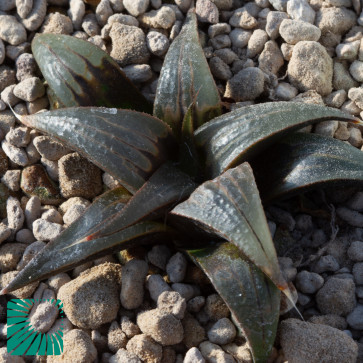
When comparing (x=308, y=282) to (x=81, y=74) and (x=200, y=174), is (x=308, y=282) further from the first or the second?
(x=81, y=74)

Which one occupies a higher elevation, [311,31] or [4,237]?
[311,31]

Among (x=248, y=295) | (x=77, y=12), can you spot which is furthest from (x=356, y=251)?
(x=77, y=12)

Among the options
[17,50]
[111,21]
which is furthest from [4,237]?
[111,21]

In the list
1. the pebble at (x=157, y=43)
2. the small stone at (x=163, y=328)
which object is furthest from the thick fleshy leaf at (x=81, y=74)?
the small stone at (x=163, y=328)

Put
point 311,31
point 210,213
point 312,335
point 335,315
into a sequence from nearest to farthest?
1. point 210,213
2. point 312,335
3. point 335,315
4. point 311,31

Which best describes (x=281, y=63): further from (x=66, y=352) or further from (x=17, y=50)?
(x=66, y=352)

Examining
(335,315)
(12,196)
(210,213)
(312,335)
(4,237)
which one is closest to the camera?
(210,213)

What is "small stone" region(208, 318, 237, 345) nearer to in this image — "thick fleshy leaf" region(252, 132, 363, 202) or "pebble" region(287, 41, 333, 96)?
"thick fleshy leaf" region(252, 132, 363, 202)

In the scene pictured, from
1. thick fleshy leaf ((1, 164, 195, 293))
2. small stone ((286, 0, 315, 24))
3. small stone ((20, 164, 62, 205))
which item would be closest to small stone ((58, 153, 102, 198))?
small stone ((20, 164, 62, 205))
